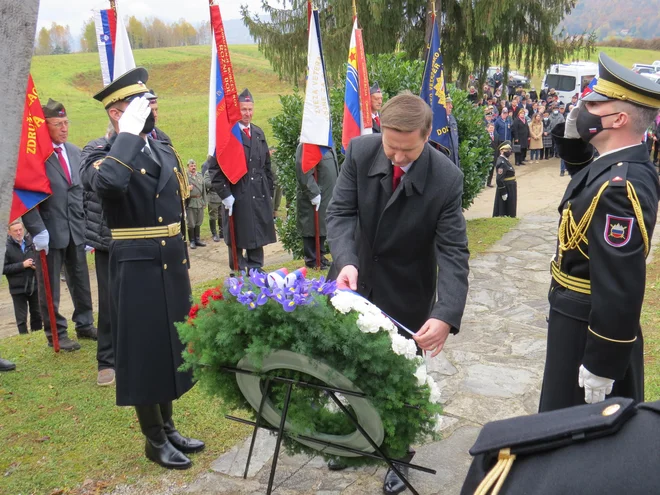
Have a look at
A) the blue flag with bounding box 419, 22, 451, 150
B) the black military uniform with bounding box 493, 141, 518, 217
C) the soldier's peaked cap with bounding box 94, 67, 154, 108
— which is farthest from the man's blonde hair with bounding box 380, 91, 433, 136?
the black military uniform with bounding box 493, 141, 518, 217

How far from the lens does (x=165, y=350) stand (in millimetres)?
3703

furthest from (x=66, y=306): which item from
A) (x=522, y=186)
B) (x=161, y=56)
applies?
(x=161, y=56)

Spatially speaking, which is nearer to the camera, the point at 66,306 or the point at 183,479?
the point at 183,479

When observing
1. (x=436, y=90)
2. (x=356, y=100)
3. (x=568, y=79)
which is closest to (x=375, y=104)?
(x=356, y=100)

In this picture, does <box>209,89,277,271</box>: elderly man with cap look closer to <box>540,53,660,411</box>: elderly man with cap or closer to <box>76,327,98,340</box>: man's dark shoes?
<box>76,327,98,340</box>: man's dark shoes

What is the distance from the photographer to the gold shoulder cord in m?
1.22

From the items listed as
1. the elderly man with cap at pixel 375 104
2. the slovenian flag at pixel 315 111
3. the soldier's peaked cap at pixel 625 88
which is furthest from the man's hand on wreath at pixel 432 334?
the elderly man with cap at pixel 375 104

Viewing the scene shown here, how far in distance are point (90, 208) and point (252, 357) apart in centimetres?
339

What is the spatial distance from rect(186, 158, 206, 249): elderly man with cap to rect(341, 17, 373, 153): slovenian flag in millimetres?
5319

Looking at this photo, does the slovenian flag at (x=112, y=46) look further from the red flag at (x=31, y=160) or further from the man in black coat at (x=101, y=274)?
the man in black coat at (x=101, y=274)

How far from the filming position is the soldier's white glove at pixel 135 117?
349 centimetres

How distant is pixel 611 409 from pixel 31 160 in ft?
17.3

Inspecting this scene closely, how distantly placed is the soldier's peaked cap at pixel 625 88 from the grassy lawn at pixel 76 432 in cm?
224

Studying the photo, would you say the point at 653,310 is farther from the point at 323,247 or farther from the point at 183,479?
the point at 183,479
